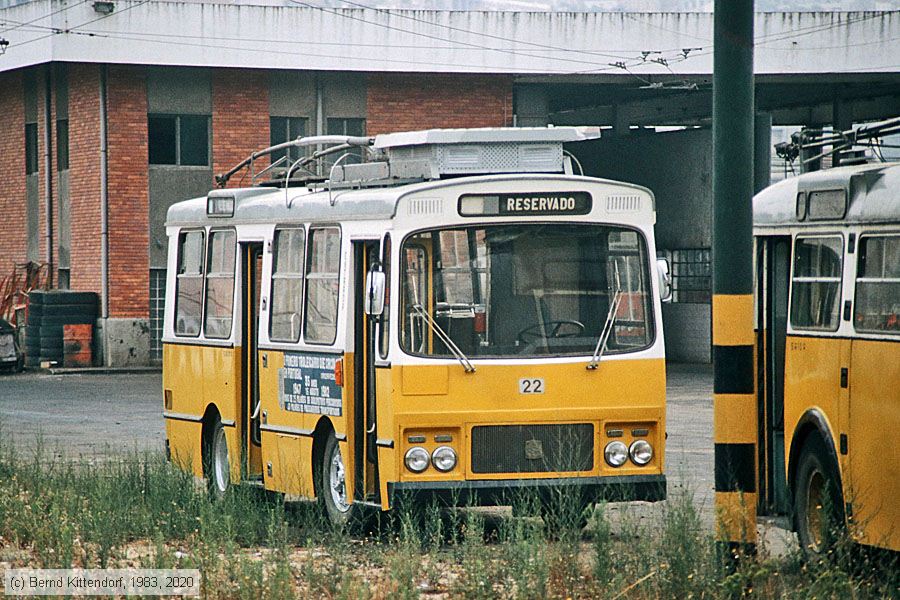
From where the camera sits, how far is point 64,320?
133 feet

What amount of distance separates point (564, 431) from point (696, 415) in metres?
Result: 14.8

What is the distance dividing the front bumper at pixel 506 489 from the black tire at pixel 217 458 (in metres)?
4.17

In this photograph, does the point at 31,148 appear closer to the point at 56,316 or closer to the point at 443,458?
the point at 56,316

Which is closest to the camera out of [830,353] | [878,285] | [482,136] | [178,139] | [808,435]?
[878,285]

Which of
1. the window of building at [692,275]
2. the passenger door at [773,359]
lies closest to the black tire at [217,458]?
the passenger door at [773,359]

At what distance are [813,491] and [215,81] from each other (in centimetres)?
3167

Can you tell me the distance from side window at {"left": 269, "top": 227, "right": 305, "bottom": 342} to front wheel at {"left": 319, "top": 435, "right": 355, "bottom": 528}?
3.62 ft

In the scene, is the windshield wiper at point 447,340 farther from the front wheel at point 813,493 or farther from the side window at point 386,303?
the front wheel at point 813,493

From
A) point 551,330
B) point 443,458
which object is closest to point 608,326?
point 551,330

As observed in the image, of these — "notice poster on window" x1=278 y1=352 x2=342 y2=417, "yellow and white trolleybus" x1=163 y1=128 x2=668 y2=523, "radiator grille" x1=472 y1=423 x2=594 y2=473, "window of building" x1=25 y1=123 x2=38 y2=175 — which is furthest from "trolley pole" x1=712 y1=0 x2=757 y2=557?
"window of building" x1=25 y1=123 x2=38 y2=175

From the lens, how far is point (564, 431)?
1288 cm

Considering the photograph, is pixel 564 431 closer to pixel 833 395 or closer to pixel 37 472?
pixel 833 395

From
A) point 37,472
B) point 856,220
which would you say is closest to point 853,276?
point 856,220

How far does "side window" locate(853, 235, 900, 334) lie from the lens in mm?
10305
